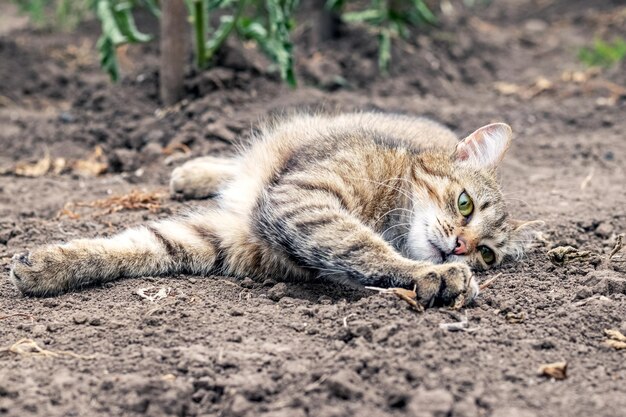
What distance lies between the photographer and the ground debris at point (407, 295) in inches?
123

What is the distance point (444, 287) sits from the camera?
→ 126 inches

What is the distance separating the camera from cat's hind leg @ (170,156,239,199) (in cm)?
483

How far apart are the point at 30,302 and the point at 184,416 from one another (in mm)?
1338

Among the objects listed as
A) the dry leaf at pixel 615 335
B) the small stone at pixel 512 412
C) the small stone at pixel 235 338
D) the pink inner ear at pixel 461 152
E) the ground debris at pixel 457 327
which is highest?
the pink inner ear at pixel 461 152

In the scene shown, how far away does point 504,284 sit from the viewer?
11.9ft

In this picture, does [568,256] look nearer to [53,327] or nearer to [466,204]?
[466,204]

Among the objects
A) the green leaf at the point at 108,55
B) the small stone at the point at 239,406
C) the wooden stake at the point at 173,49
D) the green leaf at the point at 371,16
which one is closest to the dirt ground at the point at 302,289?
the small stone at the point at 239,406

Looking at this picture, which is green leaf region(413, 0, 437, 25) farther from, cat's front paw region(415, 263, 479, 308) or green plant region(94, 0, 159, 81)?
cat's front paw region(415, 263, 479, 308)

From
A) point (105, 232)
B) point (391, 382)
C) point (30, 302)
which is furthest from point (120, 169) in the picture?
point (391, 382)

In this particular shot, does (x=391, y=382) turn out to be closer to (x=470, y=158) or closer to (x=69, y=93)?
(x=470, y=158)

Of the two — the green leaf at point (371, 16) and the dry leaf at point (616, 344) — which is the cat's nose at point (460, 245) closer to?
the dry leaf at point (616, 344)

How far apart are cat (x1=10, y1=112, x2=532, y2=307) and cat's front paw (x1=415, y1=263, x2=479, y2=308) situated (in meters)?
0.08

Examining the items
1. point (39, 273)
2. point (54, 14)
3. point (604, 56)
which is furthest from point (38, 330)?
point (54, 14)

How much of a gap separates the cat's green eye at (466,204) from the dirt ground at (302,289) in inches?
13.5
